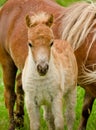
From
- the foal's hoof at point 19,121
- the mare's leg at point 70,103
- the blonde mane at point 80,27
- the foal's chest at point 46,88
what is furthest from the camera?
the foal's hoof at point 19,121

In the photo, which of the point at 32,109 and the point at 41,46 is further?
the point at 32,109

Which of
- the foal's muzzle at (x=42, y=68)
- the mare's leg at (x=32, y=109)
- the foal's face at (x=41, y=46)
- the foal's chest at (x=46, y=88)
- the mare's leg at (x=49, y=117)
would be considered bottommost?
the mare's leg at (x=49, y=117)

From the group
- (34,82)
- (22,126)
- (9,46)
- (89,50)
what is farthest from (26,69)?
(22,126)

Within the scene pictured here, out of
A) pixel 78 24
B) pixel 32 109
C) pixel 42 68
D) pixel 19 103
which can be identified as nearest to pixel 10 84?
pixel 19 103

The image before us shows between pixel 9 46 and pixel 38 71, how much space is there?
1947 mm

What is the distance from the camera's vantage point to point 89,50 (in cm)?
535

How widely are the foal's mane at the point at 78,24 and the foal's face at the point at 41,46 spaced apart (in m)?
1.35

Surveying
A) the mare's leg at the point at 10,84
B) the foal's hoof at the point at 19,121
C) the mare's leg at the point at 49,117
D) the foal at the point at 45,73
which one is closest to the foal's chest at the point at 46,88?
the foal at the point at 45,73

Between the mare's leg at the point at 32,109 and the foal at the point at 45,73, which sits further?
the mare's leg at the point at 32,109

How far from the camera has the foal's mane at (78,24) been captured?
5453 mm

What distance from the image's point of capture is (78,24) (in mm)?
5523

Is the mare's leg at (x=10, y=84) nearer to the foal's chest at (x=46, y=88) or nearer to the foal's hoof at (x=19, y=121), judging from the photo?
the foal's hoof at (x=19, y=121)

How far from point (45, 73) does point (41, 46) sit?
24 centimetres

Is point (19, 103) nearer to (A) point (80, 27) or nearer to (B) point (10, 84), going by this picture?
(B) point (10, 84)
